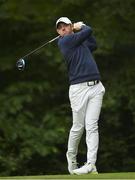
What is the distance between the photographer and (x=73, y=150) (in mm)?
10156

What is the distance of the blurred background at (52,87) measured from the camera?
16422 millimetres

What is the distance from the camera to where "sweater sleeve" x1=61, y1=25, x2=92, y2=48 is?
9828 mm

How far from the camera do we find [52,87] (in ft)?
57.5

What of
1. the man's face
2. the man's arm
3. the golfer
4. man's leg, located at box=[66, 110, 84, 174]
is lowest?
man's leg, located at box=[66, 110, 84, 174]

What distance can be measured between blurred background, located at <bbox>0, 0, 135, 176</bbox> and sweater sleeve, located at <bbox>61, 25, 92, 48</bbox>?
6.45 meters

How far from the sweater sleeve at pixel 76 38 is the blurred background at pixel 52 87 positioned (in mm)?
6446

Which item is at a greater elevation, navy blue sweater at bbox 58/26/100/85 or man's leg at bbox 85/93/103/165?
navy blue sweater at bbox 58/26/100/85

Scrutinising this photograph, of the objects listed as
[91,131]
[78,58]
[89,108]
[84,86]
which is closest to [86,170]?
[91,131]

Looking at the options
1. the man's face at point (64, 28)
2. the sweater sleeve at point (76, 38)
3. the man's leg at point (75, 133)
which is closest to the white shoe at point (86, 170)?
the man's leg at point (75, 133)

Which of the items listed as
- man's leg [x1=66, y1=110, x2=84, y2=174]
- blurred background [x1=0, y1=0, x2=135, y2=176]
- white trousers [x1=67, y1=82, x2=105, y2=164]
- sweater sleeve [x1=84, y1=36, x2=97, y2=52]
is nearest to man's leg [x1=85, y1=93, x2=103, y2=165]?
white trousers [x1=67, y1=82, x2=105, y2=164]

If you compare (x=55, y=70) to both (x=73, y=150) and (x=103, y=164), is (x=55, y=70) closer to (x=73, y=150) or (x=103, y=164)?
(x=103, y=164)

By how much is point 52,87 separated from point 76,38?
25.3 ft

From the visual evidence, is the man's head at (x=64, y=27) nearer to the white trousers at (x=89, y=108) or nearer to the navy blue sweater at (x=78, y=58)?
the navy blue sweater at (x=78, y=58)

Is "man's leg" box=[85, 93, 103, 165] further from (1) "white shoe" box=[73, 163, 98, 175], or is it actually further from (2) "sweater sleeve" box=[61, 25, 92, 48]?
(2) "sweater sleeve" box=[61, 25, 92, 48]
